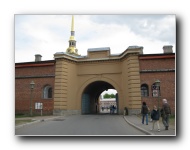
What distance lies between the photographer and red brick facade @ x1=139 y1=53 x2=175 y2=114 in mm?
15297

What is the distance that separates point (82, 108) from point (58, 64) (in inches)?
180

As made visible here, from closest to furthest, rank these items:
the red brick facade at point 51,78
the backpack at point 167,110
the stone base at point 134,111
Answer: the backpack at point 167,110 < the red brick facade at point 51,78 < the stone base at point 134,111

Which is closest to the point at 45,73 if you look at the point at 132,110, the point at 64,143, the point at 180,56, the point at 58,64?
Result: the point at 58,64

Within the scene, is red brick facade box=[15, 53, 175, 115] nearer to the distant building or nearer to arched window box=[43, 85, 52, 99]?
the distant building

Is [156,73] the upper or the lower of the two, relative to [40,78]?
upper

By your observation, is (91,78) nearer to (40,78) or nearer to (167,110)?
(40,78)

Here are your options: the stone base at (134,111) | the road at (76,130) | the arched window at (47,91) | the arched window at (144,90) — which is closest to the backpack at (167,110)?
the road at (76,130)

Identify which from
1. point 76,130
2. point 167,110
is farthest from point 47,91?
point 167,110

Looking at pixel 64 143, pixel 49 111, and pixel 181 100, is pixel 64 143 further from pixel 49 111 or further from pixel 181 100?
pixel 49 111

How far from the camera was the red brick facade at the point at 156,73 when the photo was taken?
1530 centimetres

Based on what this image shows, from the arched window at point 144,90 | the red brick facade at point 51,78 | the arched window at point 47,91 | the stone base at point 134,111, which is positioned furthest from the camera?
the arched window at point 47,91

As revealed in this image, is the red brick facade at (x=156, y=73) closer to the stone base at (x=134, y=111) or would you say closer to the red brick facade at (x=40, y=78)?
the stone base at (x=134, y=111)

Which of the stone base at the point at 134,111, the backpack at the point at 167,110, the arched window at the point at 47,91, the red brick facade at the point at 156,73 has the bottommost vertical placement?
the stone base at the point at 134,111

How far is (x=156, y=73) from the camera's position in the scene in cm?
1655
